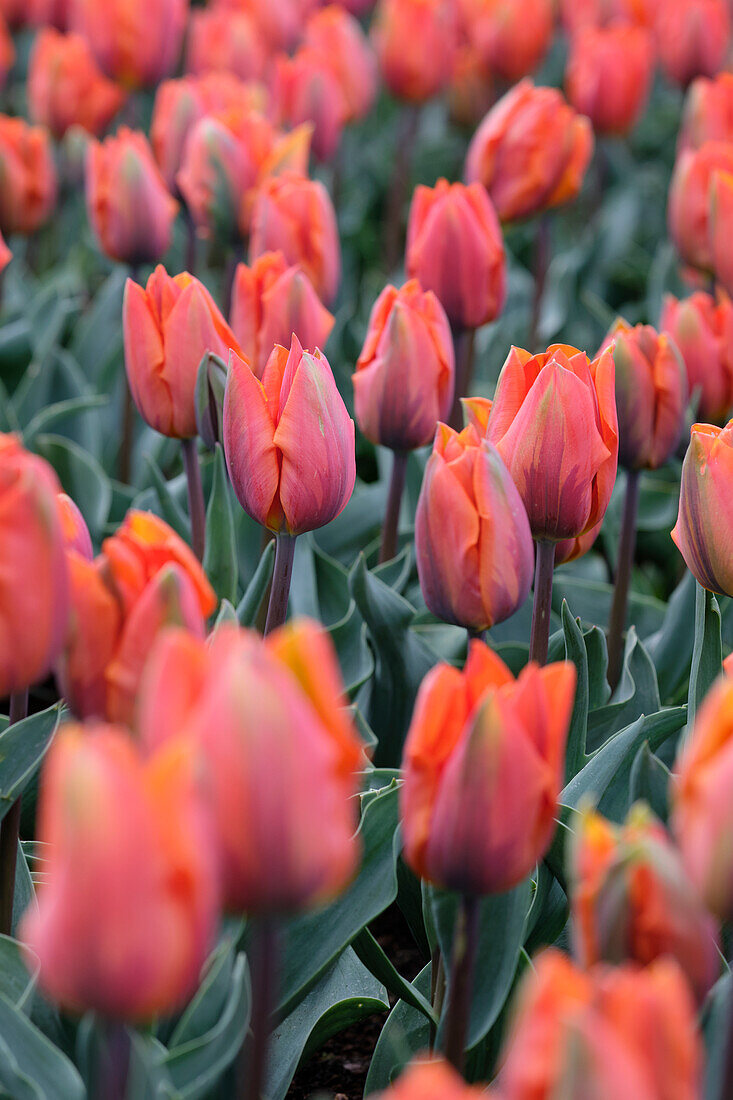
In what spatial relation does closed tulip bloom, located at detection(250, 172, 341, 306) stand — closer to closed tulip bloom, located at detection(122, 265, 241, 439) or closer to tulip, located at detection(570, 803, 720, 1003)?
closed tulip bloom, located at detection(122, 265, 241, 439)

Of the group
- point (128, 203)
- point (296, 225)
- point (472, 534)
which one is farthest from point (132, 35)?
point (472, 534)

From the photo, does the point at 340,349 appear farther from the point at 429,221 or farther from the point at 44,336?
the point at 429,221

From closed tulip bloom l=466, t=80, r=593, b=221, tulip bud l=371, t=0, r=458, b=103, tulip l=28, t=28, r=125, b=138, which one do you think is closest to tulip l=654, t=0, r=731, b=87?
tulip bud l=371, t=0, r=458, b=103

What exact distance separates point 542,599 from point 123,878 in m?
0.65

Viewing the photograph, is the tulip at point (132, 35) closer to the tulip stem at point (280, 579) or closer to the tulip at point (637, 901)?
the tulip stem at point (280, 579)

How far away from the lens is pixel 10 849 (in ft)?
2.96

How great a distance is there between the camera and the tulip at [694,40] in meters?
2.54

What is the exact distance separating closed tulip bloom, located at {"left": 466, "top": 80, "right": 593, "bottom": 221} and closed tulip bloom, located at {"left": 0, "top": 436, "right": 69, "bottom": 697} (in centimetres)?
134

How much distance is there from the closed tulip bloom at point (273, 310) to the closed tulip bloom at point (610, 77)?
50.7 inches

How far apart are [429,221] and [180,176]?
0.52 metres

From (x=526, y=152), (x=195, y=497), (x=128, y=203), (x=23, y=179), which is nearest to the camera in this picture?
(x=195, y=497)

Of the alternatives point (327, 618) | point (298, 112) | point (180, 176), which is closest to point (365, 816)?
point (327, 618)

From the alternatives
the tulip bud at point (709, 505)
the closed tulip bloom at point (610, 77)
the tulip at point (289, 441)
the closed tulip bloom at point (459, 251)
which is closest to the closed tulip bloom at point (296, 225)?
the closed tulip bloom at point (459, 251)

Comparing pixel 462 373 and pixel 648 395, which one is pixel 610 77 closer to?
pixel 462 373
